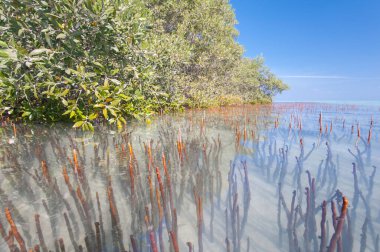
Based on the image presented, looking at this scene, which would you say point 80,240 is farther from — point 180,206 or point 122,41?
point 122,41

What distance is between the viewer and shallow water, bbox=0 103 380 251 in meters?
2.25

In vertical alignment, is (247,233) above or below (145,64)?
below

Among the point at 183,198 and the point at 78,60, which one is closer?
the point at 183,198

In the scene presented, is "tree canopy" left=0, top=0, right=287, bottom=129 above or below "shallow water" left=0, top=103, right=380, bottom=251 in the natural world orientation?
above

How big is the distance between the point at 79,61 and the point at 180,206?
17.2 ft

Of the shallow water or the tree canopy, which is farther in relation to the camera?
the tree canopy

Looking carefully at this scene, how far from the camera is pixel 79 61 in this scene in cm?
622

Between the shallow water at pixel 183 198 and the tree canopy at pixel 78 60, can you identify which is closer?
the shallow water at pixel 183 198

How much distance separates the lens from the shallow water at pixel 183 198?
2.25 m

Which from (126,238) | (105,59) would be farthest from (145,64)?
(126,238)

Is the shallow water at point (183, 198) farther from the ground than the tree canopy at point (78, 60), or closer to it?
closer to it

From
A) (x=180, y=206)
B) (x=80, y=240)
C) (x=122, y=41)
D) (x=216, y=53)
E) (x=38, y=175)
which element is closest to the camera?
(x=80, y=240)

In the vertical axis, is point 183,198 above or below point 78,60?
below

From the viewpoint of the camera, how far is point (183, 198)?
3104mm
